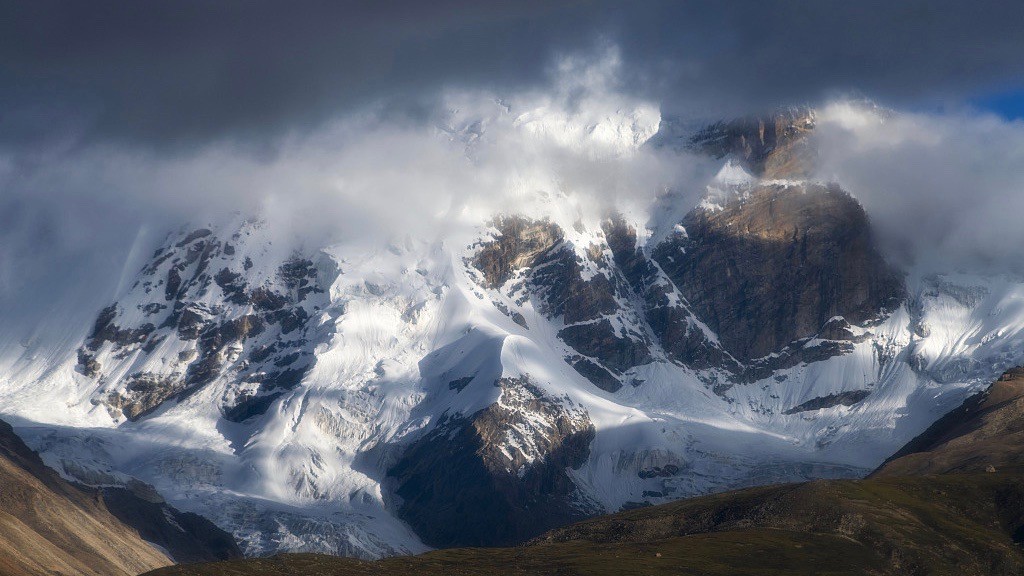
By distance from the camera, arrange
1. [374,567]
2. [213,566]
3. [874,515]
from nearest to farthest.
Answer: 1. [213,566]
2. [374,567]
3. [874,515]

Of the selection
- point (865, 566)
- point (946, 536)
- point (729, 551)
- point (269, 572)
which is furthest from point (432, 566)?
point (946, 536)

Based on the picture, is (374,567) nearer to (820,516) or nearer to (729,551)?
(729,551)

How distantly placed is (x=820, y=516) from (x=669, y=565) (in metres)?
33.3

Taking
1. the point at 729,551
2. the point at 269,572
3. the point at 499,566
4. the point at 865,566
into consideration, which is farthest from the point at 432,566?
the point at 865,566

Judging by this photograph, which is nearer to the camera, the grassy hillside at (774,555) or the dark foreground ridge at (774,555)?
the dark foreground ridge at (774,555)

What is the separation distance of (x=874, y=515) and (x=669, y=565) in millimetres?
37586

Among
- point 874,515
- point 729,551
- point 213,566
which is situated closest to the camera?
point 213,566

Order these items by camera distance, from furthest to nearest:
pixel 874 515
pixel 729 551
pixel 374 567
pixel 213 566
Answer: pixel 874 515
pixel 729 551
pixel 374 567
pixel 213 566

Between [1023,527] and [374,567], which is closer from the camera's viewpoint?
[374,567]

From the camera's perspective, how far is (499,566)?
7052 inches

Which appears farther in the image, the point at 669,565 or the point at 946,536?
the point at 946,536

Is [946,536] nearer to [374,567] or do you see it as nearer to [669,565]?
[669,565]

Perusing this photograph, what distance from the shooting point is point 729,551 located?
7249 inches

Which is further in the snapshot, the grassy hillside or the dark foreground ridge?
the grassy hillside
